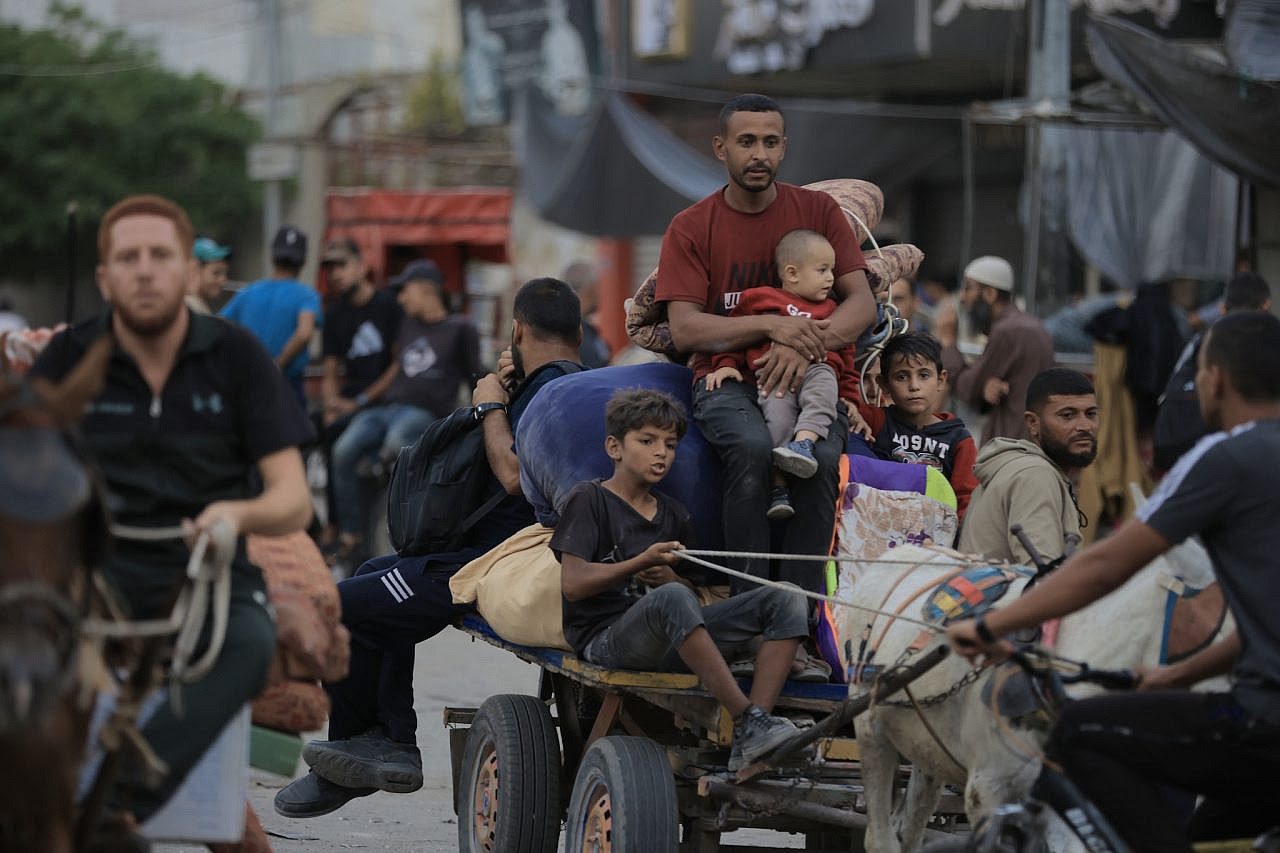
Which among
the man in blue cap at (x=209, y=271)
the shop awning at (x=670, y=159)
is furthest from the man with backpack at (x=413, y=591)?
the shop awning at (x=670, y=159)

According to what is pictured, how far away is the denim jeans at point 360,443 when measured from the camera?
13.3m

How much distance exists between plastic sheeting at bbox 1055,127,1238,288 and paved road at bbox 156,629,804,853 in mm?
8399

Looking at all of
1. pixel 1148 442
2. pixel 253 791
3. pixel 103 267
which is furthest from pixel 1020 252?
pixel 103 267

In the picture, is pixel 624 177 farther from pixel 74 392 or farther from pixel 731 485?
pixel 74 392

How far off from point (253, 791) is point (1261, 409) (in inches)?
216

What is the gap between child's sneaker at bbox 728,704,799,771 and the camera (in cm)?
538

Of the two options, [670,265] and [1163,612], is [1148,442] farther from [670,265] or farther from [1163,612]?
[1163,612]

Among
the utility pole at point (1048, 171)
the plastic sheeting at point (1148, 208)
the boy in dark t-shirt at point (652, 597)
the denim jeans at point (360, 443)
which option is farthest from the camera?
the plastic sheeting at point (1148, 208)

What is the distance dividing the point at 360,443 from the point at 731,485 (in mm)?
7648

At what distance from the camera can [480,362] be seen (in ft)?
43.7

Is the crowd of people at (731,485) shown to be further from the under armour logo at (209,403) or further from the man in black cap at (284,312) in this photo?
the man in black cap at (284,312)

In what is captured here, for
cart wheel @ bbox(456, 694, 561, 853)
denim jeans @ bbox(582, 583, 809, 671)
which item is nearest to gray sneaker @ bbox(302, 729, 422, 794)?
cart wheel @ bbox(456, 694, 561, 853)

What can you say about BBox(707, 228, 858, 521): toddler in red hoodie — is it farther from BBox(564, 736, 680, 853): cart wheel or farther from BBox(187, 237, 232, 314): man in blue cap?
BBox(187, 237, 232, 314): man in blue cap

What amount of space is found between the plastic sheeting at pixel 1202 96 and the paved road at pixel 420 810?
5.39 m
